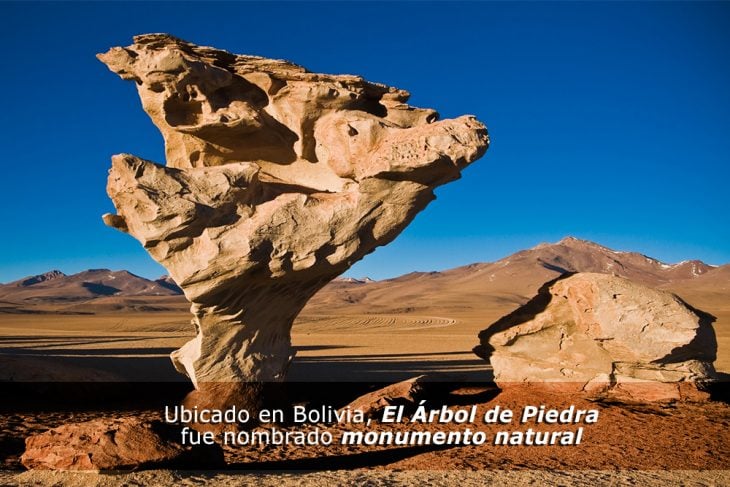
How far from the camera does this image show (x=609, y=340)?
10.4 m

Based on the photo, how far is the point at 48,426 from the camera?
8.96 meters

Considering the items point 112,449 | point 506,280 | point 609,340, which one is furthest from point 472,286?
point 112,449

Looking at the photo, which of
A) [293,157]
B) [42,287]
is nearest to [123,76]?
[293,157]

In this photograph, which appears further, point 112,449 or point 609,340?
point 609,340

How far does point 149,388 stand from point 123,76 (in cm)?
699

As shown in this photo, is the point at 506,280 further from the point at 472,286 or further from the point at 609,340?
the point at 609,340

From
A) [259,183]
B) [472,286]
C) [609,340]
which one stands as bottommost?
[609,340]

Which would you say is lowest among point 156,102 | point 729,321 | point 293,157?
point 729,321

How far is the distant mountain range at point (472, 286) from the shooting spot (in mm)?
96938

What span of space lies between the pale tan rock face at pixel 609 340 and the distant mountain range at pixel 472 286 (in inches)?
2825

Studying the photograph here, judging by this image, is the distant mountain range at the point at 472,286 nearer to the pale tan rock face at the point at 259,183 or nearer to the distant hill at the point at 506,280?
the distant hill at the point at 506,280

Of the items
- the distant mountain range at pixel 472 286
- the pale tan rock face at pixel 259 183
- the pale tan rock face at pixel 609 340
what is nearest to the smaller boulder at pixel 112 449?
the pale tan rock face at pixel 259 183

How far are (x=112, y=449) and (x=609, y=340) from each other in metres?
8.82

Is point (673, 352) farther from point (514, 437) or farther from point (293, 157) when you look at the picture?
point (293, 157)
